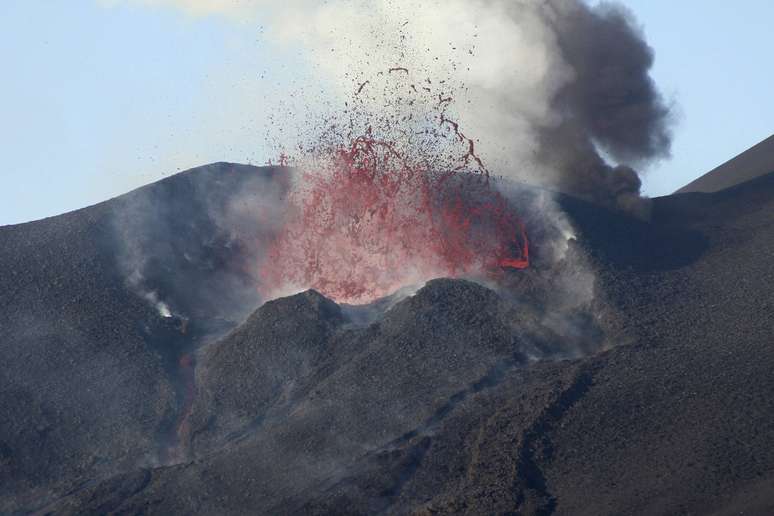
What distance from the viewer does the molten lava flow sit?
35.1 meters

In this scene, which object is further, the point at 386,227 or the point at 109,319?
the point at 386,227

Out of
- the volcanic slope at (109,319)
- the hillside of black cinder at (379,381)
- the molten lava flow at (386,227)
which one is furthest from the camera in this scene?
the molten lava flow at (386,227)

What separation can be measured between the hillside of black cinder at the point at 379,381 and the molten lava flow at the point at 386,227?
5.81 ft

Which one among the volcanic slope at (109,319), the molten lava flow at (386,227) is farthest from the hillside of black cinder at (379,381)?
the molten lava flow at (386,227)

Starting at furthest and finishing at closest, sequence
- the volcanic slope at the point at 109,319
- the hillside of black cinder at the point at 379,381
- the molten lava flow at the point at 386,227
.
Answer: the molten lava flow at the point at 386,227
the volcanic slope at the point at 109,319
the hillside of black cinder at the point at 379,381

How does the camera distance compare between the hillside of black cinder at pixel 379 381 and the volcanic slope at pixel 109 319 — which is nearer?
the hillside of black cinder at pixel 379 381

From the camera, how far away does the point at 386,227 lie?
36.7m

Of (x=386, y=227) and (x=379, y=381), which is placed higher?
(x=386, y=227)

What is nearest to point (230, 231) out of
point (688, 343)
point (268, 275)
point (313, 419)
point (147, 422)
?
point (268, 275)

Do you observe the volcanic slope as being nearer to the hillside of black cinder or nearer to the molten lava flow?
the hillside of black cinder

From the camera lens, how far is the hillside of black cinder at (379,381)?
2314cm

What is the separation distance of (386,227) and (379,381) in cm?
1043

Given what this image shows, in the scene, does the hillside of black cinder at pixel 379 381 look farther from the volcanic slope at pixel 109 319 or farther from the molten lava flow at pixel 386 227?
the molten lava flow at pixel 386 227

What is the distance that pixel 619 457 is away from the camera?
915 inches
